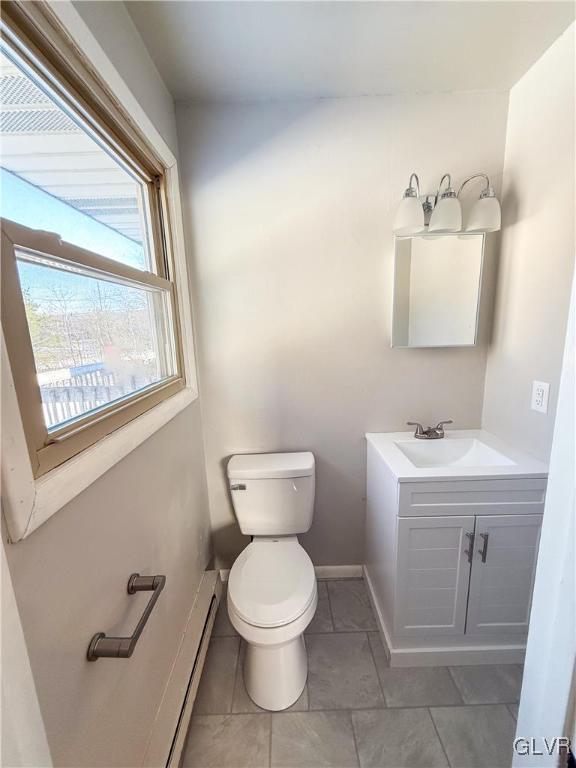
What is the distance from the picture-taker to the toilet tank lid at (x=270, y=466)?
4.88ft

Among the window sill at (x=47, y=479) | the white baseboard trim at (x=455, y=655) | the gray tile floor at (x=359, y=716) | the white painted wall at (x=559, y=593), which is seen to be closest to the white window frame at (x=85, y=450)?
the window sill at (x=47, y=479)

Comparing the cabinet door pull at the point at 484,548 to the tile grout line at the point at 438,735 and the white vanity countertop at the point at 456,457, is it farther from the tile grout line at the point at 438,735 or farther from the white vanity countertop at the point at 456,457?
the tile grout line at the point at 438,735

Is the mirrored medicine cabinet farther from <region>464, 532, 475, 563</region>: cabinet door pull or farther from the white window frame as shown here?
the white window frame

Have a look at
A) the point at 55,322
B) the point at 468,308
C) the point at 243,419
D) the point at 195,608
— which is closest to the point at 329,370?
the point at 243,419

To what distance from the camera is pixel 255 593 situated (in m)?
1.18

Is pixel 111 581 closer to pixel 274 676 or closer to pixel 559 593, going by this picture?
pixel 274 676

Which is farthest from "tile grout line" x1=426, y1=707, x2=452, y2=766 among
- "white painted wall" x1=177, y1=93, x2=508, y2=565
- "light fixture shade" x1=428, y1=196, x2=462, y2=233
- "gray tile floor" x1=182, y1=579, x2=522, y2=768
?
"light fixture shade" x1=428, y1=196, x2=462, y2=233

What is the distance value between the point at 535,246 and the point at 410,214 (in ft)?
1.71

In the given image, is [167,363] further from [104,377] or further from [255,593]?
[255,593]

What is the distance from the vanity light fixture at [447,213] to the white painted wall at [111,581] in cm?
106

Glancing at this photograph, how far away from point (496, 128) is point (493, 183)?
0.23m

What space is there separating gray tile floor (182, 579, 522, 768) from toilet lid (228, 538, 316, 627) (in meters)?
0.43

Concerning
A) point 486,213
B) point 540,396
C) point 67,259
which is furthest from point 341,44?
point 540,396

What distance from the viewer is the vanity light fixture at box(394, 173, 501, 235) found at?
4.32 ft
